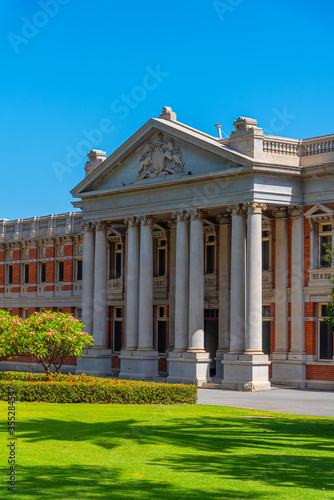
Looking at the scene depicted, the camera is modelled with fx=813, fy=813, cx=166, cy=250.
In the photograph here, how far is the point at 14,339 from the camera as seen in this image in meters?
31.4

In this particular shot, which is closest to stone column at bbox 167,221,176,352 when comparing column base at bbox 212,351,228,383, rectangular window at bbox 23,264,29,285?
column base at bbox 212,351,228,383

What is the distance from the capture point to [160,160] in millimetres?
41031

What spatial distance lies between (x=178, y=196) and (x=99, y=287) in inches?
293

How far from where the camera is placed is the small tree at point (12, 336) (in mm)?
31320

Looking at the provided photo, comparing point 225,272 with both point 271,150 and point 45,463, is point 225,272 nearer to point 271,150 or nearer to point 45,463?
point 271,150

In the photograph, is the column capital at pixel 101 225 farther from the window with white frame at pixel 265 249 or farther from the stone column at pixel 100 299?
the window with white frame at pixel 265 249

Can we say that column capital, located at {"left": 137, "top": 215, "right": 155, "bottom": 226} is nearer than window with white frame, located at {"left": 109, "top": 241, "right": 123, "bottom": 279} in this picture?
Yes

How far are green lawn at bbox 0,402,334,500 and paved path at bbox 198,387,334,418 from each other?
3452mm

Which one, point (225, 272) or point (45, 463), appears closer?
point (45, 463)

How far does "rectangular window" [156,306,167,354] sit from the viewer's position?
45.8 metres

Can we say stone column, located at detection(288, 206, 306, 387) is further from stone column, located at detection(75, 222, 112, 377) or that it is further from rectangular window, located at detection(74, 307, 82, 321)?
rectangular window, located at detection(74, 307, 82, 321)

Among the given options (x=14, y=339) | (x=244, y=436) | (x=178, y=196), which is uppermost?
(x=178, y=196)

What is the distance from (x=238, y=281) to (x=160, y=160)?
8.02 meters

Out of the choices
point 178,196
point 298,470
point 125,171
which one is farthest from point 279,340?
point 298,470
